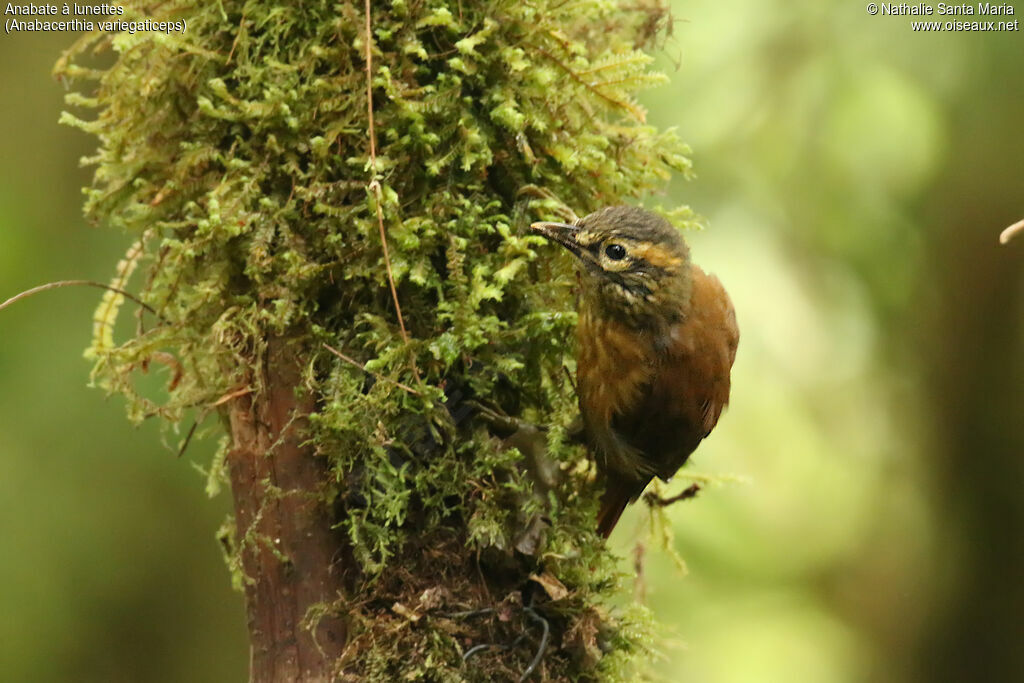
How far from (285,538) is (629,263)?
113cm

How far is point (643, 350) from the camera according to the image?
2596 millimetres

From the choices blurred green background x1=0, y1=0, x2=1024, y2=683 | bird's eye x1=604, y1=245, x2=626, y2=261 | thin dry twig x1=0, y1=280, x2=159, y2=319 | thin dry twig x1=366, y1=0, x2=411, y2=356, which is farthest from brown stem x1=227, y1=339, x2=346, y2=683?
blurred green background x1=0, y1=0, x2=1024, y2=683

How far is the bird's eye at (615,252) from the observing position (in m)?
2.48

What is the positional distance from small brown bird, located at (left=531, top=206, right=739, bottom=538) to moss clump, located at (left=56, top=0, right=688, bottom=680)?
110 millimetres

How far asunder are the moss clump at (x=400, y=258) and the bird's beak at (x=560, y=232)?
0.05 meters

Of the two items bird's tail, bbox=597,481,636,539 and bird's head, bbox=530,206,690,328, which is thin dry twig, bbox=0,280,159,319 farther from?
bird's tail, bbox=597,481,636,539

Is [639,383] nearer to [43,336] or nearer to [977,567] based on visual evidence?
[43,336]

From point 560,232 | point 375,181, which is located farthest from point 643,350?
point 375,181

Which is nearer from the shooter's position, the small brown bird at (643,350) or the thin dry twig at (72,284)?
the thin dry twig at (72,284)

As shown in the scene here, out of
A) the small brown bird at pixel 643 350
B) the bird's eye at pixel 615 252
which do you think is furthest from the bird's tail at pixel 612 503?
the bird's eye at pixel 615 252

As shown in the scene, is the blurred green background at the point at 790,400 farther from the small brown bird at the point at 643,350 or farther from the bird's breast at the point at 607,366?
the bird's breast at the point at 607,366

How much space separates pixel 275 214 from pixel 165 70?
516 millimetres

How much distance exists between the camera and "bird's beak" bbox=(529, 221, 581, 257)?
240 cm

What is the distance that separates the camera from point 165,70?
2.46m
